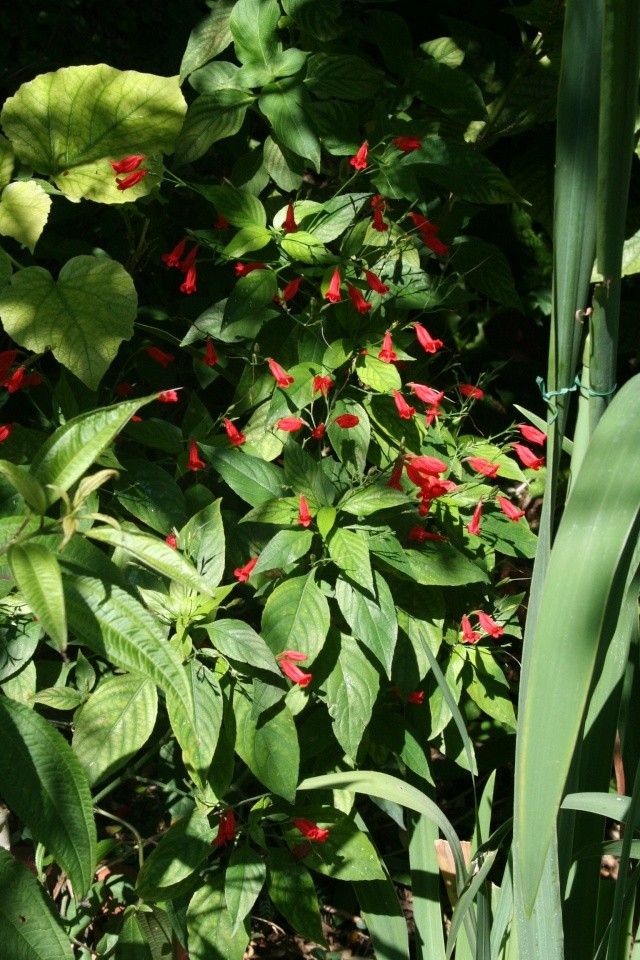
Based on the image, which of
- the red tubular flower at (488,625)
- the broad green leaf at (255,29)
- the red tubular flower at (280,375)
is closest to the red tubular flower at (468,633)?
the red tubular flower at (488,625)

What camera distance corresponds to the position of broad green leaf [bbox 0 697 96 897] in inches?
33.7

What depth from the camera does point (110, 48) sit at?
1878 mm

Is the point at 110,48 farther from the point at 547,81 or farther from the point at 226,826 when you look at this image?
the point at 226,826

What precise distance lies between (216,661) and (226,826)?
0.82ft

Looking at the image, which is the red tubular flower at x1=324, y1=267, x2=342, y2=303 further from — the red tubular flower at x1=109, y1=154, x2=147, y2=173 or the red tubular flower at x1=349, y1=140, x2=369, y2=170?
the red tubular flower at x1=109, y1=154, x2=147, y2=173

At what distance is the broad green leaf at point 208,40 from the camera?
59.9 inches

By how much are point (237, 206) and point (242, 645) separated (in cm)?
71

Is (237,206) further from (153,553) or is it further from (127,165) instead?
(153,553)

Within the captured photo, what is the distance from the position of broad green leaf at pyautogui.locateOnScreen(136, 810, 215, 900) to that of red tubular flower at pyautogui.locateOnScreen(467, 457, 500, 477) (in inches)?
27.8

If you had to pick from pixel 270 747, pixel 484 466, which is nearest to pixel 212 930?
pixel 270 747

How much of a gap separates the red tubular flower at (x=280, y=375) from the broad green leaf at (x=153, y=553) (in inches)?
27.1

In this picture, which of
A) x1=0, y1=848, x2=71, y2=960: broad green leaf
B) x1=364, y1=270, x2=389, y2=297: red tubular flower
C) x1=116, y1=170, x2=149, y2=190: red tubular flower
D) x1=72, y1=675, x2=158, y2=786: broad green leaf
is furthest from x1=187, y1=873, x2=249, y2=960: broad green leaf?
x1=116, y1=170, x2=149, y2=190: red tubular flower

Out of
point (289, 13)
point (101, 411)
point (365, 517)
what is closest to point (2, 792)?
point (101, 411)

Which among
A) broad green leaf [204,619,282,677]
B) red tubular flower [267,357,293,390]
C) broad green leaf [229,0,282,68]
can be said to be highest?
broad green leaf [229,0,282,68]
